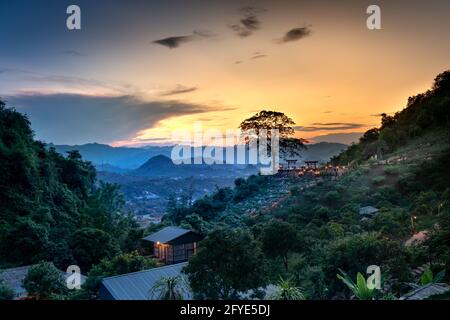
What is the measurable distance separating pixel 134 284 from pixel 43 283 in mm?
1947

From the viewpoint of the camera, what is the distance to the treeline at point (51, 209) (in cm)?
936

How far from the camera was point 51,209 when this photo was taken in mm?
12266

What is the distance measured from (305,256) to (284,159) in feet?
15.2

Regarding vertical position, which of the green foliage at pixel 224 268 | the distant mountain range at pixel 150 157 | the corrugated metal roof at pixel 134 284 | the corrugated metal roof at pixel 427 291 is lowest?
the corrugated metal roof at pixel 134 284

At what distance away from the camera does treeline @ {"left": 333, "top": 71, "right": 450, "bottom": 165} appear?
1387 centimetres

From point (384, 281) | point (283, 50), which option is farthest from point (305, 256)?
point (283, 50)

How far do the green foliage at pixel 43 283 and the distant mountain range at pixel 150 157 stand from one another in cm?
313

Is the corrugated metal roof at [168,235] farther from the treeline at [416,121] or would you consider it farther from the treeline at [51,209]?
the treeline at [416,121]

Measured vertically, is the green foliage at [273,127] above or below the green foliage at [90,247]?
above

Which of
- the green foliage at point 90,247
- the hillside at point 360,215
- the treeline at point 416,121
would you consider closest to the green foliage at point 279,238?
the hillside at point 360,215

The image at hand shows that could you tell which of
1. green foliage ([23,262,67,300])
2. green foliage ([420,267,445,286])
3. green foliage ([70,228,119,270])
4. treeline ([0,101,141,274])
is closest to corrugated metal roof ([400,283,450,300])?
green foliage ([420,267,445,286])

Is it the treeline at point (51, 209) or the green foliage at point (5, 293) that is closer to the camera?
the green foliage at point (5, 293)

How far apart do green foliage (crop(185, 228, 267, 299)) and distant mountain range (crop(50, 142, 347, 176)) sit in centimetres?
395
